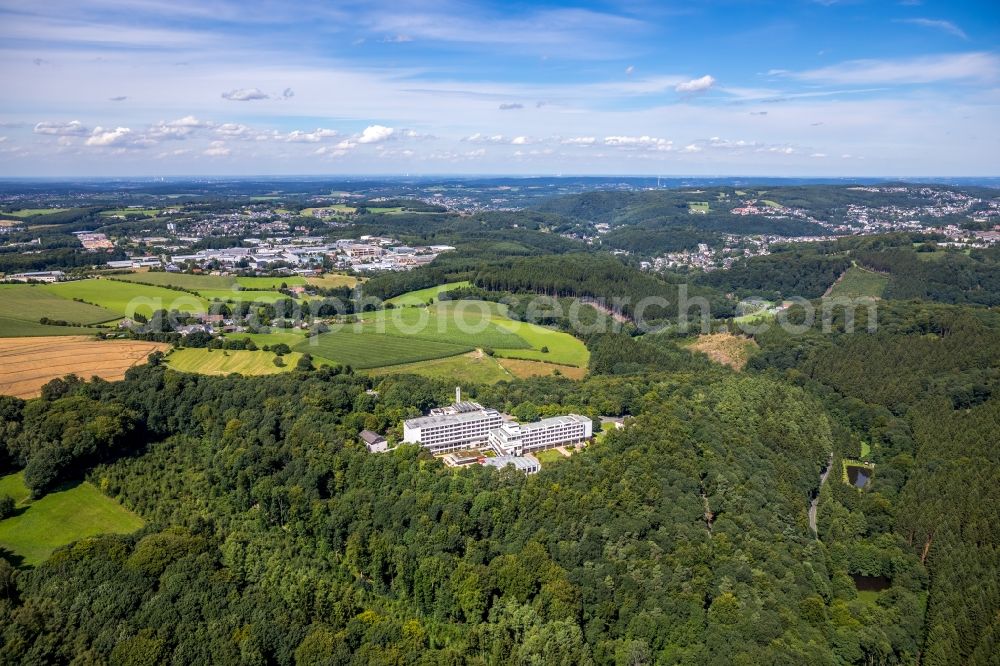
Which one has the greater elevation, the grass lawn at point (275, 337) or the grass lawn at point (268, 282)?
the grass lawn at point (268, 282)

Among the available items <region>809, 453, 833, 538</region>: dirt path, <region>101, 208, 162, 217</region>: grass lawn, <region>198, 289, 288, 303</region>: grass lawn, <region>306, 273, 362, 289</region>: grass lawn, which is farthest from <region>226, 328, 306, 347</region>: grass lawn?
<region>101, 208, 162, 217</region>: grass lawn

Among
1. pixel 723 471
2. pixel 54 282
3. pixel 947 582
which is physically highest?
pixel 54 282

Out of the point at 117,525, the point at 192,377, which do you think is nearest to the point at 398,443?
the point at 117,525

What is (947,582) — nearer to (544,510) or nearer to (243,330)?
(544,510)

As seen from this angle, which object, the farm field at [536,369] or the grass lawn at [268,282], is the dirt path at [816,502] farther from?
the grass lawn at [268,282]

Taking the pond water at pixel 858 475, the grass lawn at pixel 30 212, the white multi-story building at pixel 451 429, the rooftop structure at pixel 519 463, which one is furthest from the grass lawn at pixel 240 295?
the grass lawn at pixel 30 212

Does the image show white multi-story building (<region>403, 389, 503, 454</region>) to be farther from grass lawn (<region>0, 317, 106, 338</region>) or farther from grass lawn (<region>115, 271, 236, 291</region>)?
grass lawn (<region>115, 271, 236, 291</region>)
